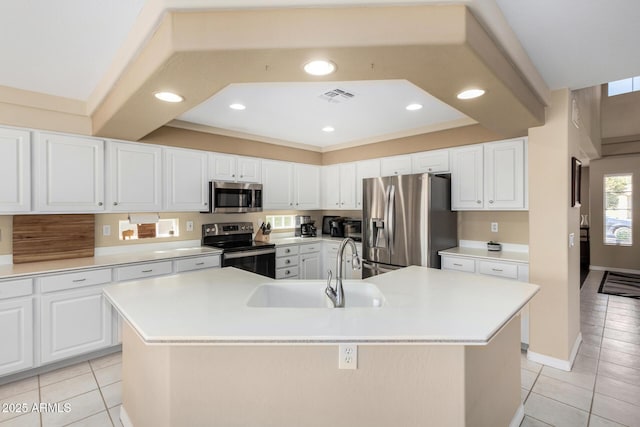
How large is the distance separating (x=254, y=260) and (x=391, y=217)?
6.10 feet

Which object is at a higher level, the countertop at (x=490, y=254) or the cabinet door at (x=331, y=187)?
the cabinet door at (x=331, y=187)

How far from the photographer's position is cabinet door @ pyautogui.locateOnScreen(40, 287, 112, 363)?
2645 millimetres

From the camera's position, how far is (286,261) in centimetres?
460

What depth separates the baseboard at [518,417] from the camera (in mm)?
2008

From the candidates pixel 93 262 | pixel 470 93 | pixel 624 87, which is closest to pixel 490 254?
pixel 470 93

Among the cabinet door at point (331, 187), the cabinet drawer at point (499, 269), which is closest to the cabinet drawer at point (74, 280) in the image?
the cabinet door at point (331, 187)

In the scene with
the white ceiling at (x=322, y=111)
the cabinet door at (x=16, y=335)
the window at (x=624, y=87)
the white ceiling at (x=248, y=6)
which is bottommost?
the cabinet door at (x=16, y=335)

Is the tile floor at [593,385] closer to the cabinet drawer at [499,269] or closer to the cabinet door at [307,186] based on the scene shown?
the cabinet drawer at [499,269]

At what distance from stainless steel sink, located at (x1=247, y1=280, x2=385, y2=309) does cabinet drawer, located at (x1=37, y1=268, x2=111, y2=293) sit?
1.87 metres

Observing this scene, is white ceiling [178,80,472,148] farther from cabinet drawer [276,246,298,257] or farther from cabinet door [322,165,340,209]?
cabinet drawer [276,246,298,257]

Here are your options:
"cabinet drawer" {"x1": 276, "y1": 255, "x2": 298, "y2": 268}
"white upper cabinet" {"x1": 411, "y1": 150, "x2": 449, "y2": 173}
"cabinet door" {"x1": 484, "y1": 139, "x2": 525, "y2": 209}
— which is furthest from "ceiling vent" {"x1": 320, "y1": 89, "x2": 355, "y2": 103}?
"cabinet drawer" {"x1": 276, "y1": 255, "x2": 298, "y2": 268}

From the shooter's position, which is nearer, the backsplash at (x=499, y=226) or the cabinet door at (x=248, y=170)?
the backsplash at (x=499, y=226)

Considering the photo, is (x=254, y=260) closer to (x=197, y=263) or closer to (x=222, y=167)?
(x=197, y=263)

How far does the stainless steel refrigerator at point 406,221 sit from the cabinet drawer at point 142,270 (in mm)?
2395
